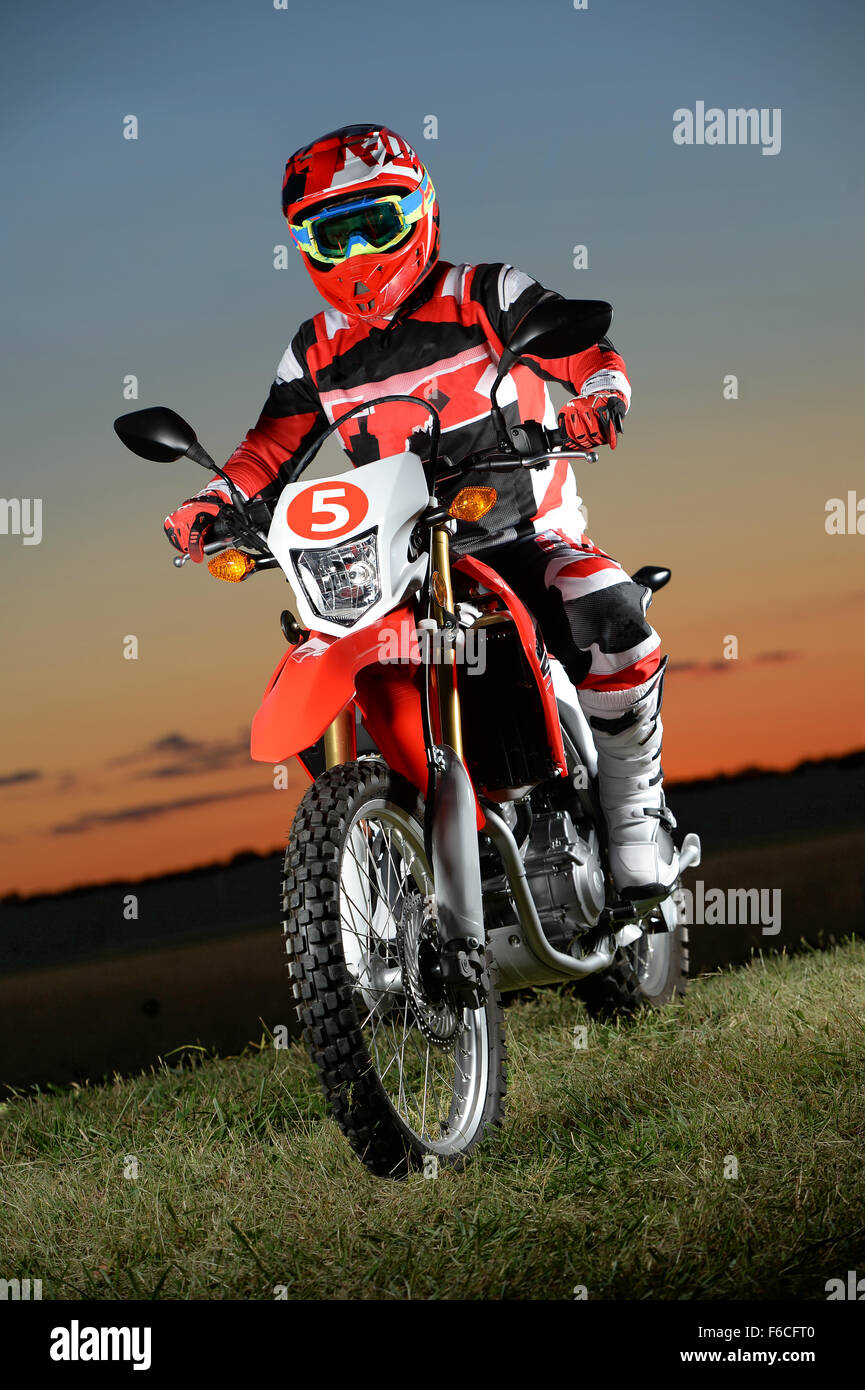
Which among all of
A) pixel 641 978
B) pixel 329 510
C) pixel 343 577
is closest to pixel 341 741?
pixel 343 577

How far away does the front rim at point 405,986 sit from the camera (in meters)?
2.50

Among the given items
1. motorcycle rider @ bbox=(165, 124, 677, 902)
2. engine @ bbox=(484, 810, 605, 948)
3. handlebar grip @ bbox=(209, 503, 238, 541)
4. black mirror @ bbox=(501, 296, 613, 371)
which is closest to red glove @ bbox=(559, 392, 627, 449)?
motorcycle rider @ bbox=(165, 124, 677, 902)

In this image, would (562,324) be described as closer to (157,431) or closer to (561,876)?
(157,431)

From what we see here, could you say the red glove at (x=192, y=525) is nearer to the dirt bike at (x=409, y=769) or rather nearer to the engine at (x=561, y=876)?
the dirt bike at (x=409, y=769)

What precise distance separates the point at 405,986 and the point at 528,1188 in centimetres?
42

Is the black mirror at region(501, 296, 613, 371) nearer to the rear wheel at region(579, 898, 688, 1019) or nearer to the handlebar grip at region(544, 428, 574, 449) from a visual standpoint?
the handlebar grip at region(544, 428, 574, 449)

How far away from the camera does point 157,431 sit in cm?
256

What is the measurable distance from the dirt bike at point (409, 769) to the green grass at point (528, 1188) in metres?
0.18

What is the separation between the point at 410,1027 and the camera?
2645 mm

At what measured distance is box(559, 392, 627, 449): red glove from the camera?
253cm

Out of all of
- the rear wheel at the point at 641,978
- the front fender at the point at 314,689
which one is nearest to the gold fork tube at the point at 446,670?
the front fender at the point at 314,689

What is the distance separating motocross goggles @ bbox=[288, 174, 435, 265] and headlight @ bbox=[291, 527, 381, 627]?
2.53 feet
